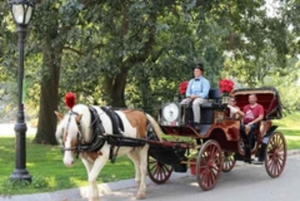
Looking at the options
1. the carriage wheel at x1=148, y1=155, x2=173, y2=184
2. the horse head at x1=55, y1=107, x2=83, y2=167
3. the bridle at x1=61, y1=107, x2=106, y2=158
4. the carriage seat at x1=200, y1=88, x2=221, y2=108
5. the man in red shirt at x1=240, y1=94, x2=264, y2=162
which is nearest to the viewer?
the horse head at x1=55, y1=107, x2=83, y2=167

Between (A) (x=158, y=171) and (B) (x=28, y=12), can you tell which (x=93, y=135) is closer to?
(A) (x=158, y=171)

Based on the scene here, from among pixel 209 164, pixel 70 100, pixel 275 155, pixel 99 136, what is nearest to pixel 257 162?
pixel 275 155

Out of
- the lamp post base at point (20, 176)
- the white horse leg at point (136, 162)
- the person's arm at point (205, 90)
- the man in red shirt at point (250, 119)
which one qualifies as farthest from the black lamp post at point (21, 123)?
the man in red shirt at point (250, 119)

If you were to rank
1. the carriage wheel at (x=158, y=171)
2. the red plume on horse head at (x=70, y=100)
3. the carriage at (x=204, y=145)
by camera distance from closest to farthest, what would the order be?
1. the red plume on horse head at (x=70, y=100)
2. the carriage at (x=204, y=145)
3. the carriage wheel at (x=158, y=171)

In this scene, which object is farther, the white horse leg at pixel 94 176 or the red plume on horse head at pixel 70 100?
the white horse leg at pixel 94 176

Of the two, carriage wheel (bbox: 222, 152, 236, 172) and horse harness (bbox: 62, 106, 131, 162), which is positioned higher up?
horse harness (bbox: 62, 106, 131, 162)

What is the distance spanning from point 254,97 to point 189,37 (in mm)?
4677

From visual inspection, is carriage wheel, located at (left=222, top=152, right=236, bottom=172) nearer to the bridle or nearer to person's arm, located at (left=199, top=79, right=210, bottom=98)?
person's arm, located at (left=199, top=79, right=210, bottom=98)

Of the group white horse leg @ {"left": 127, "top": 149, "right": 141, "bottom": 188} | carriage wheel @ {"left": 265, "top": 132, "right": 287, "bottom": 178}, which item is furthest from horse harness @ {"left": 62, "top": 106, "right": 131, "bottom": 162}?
carriage wheel @ {"left": 265, "top": 132, "right": 287, "bottom": 178}

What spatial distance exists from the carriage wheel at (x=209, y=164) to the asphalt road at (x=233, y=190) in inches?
7.4

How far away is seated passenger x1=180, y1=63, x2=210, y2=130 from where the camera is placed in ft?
29.3

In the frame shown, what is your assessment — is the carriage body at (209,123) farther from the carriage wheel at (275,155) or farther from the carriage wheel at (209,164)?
the carriage wheel at (275,155)

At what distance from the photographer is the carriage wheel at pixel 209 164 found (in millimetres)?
8664

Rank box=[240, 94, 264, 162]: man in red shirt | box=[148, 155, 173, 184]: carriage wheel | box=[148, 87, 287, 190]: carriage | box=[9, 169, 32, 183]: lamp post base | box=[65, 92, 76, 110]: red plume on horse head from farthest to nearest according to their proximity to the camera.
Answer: box=[240, 94, 264, 162]: man in red shirt < box=[148, 155, 173, 184]: carriage wheel < box=[148, 87, 287, 190]: carriage < box=[9, 169, 32, 183]: lamp post base < box=[65, 92, 76, 110]: red plume on horse head
